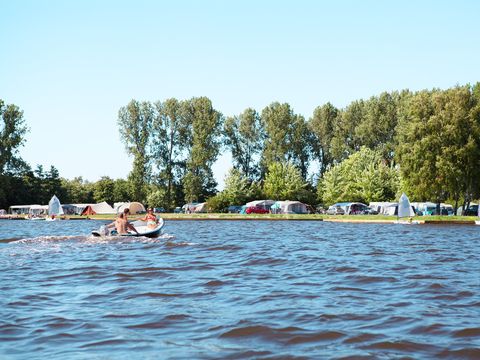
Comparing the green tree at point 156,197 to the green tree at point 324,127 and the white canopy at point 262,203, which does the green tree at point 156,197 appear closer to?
the white canopy at point 262,203

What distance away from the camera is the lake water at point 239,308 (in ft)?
25.8

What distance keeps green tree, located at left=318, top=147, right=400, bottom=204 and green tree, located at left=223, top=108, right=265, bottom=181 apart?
15154mm

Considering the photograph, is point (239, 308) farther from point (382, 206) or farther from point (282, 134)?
point (282, 134)

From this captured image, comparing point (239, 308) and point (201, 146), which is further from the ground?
point (201, 146)

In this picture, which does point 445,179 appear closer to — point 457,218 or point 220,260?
point 457,218

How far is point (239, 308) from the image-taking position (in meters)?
10.7

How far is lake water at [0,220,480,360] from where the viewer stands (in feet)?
25.8

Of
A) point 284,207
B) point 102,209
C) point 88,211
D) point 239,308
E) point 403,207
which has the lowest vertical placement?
point 239,308

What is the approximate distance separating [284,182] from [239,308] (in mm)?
82654

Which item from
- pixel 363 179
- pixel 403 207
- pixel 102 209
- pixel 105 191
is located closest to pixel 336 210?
pixel 363 179

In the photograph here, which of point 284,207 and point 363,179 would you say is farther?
point 284,207

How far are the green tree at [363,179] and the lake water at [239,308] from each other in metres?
66.0

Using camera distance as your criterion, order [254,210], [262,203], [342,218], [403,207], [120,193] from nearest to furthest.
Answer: [403,207], [342,218], [254,210], [262,203], [120,193]

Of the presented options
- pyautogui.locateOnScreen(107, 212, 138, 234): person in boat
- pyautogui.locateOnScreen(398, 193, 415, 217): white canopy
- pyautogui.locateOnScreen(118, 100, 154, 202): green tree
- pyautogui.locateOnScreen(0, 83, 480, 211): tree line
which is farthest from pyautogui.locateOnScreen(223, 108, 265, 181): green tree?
pyautogui.locateOnScreen(107, 212, 138, 234): person in boat
